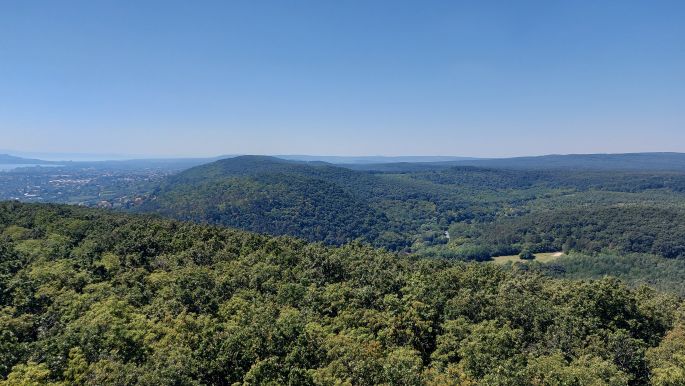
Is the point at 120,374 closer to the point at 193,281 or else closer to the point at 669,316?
the point at 193,281

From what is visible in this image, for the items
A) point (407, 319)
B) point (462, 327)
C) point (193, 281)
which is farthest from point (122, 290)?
point (462, 327)

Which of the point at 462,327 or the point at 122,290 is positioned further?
the point at 122,290

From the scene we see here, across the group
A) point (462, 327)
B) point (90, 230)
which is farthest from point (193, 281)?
point (90, 230)

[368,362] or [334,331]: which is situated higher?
[368,362]

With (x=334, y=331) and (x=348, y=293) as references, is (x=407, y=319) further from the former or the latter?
(x=348, y=293)

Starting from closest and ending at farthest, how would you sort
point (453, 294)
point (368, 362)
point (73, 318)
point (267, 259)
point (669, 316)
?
point (368, 362), point (73, 318), point (669, 316), point (453, 294), point (267, 259)

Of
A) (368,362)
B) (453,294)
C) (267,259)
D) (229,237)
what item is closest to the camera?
(368,362)
